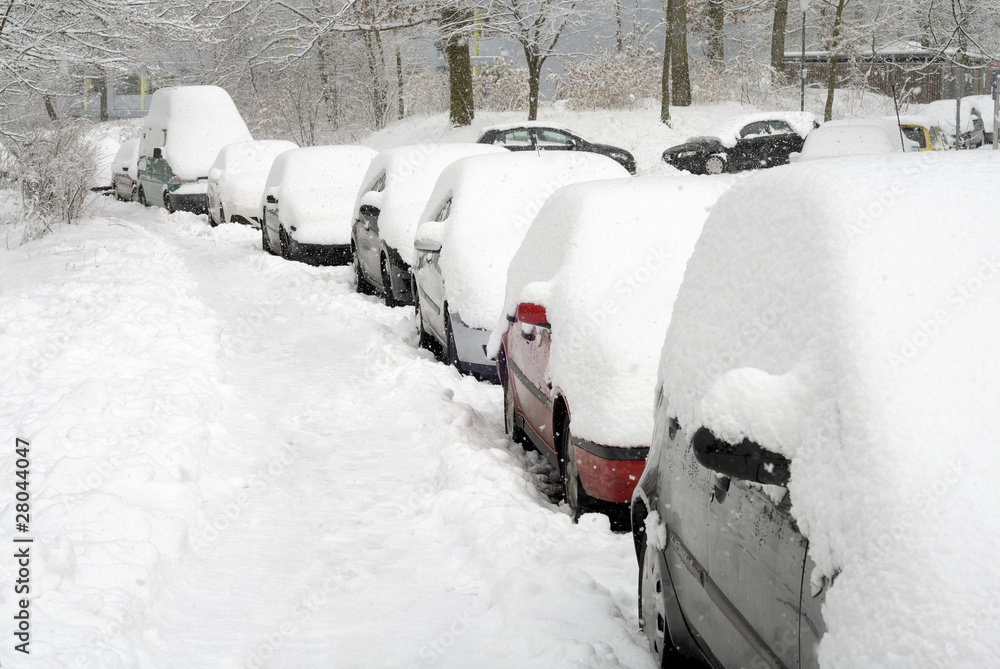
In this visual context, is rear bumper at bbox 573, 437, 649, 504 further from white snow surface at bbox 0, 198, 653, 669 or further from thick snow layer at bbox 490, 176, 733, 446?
white snow surface at bbox 0, 198, 653, 669

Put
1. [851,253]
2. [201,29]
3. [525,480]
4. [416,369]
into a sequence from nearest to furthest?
1. [851,253]
2. [525,480]
3. [416,369]
4. [201,29]

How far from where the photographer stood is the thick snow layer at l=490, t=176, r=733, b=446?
473 cm

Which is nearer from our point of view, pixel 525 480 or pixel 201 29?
pixel 525 480

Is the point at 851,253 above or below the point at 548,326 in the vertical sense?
above

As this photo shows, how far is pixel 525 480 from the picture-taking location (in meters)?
5.86

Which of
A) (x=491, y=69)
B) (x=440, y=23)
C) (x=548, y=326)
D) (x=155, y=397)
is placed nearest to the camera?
(x=548, y=326)

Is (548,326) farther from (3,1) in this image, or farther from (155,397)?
(3,1)

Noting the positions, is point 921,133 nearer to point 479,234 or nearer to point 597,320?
point 479,234

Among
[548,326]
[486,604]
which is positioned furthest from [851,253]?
[548,326]

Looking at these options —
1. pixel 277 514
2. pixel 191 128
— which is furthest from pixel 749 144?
pixel 277 514

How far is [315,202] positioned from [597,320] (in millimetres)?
10322

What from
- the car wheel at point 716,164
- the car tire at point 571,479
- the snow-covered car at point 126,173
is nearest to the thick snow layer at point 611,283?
the car tire at point 571,479

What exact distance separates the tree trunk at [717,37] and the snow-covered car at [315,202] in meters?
24.3

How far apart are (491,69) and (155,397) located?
94.2ft
